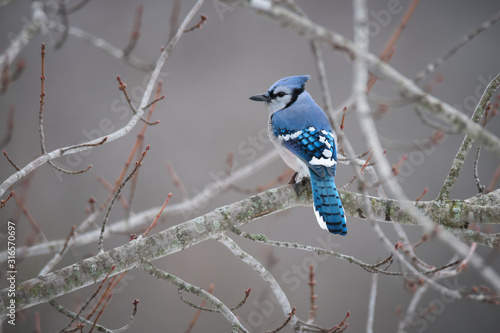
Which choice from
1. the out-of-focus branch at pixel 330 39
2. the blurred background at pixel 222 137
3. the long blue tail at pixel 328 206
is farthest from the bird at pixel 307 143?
the blurred background at pixel 222 137

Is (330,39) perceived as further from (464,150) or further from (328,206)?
(464,150)

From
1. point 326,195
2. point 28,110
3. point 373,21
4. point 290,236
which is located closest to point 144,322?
point 290,236

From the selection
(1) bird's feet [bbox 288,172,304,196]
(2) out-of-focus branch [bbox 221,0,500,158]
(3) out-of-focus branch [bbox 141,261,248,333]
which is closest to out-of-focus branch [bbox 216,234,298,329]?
(3) out-of-focus branch [bbox 141,261,248,333]

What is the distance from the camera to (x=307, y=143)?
2.76 meters

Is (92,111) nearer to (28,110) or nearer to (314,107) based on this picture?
(28,110)

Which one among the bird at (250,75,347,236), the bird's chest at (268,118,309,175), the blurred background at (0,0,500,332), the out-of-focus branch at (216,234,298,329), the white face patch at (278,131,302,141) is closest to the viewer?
the out-of-focus branch at (216,234,298,329)

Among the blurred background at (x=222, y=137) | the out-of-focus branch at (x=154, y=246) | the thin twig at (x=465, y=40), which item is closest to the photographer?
the thin twig at (x=465, y=40)

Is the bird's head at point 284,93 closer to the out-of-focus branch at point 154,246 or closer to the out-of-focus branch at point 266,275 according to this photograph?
the out-of-focus branch at point 154,246

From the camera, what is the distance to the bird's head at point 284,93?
3055 mm

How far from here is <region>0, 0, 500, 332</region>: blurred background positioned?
4547mm

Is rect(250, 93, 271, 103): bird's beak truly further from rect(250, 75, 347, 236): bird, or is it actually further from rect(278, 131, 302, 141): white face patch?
rect(278, 131, 302, 141): white face patch

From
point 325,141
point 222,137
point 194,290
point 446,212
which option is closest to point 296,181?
point 325,141

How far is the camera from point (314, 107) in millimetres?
3105

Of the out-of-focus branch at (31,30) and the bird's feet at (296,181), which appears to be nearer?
the out-of-focus branch at (31,30)
